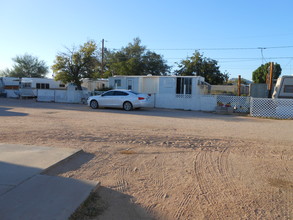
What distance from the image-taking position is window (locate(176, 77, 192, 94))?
22.8m

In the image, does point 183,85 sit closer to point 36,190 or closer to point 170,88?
point 170,88

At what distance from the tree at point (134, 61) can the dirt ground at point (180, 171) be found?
1223 inches

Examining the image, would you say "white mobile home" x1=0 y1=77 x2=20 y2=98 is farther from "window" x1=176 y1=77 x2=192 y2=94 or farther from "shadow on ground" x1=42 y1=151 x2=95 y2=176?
"shadow on ground" x1=42 y1=151 x2=95 y2=176

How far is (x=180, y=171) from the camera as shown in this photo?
16.6ft

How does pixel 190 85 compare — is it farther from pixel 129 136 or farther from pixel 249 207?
pixel 249 207

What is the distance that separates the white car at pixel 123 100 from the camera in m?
17.2

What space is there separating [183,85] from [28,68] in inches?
1493

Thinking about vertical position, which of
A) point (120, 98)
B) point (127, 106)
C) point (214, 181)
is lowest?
point (214, 181)

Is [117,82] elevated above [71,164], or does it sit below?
above

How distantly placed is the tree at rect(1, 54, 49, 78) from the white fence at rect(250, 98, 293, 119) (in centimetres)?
4439

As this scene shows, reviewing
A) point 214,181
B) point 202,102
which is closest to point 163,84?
point 202,102

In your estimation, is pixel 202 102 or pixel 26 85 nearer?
pixel 202 102

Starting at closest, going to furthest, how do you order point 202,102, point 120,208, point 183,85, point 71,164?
point 120,208 < point 71,164 < point 202,102 < point 183,85

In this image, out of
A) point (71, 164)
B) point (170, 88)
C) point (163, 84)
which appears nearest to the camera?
point (71, 164)
